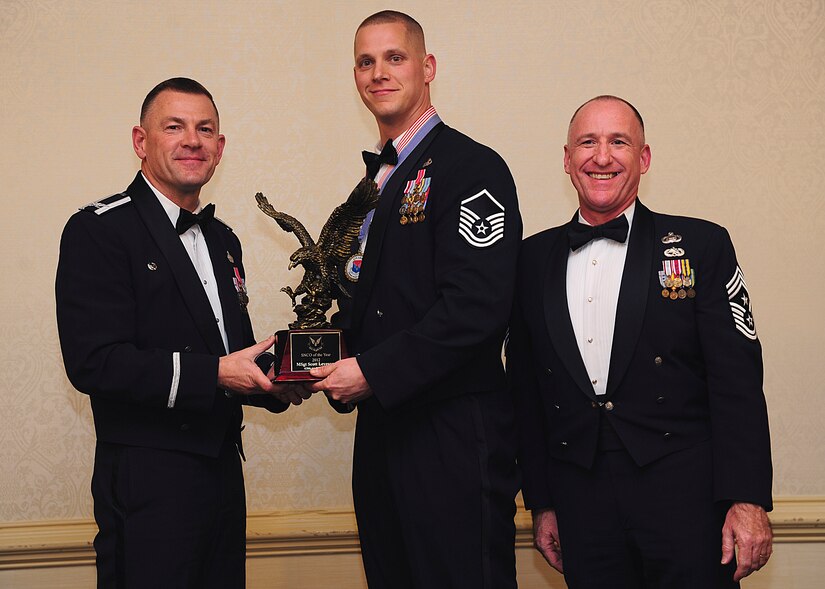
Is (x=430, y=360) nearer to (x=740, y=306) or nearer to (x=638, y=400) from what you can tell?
(x=638, y=400)

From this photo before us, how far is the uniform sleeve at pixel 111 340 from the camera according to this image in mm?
2299

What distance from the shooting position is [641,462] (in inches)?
90.6

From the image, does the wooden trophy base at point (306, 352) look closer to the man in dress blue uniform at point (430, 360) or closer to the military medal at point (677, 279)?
the man in dress blue uniform at point (430, 360)

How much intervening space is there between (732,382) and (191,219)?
65.7 inches

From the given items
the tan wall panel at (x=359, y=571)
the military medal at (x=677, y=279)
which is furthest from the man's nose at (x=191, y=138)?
the tan wall panel at (x=359, y=571)

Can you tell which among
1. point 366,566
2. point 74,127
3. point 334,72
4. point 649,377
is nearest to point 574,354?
point 649,377

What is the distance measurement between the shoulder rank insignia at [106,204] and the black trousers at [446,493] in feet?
3.23

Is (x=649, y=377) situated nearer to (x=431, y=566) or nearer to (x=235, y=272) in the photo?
(x=431, y=566)

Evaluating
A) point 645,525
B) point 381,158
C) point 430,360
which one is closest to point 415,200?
point 381,158

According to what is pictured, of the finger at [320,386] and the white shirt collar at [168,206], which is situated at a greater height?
the white shirt collar at [168,206]

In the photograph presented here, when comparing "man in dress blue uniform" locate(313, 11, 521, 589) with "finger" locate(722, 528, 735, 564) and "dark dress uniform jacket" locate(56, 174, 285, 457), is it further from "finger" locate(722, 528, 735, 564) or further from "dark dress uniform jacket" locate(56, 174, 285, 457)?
"finger" locate(722, 528, 735, 564)

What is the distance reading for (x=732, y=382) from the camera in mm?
2334

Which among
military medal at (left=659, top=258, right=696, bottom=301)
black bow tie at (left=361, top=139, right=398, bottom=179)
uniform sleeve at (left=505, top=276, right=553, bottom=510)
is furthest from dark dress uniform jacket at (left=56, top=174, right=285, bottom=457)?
military medal at (left=659, top=258, right=696, bottom=301)

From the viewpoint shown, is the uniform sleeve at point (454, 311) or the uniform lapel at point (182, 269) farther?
the uniform lapel at point (182, 269)
